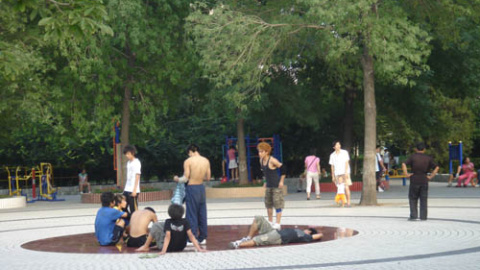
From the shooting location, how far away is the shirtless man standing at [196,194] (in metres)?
14.5

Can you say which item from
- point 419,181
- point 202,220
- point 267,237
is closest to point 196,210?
point 202,220

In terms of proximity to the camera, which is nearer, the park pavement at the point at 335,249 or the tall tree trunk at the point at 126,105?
the park pavement at the point at 335,249

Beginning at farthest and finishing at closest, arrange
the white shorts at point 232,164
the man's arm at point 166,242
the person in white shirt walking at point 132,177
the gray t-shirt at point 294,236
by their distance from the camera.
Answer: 1. the white shorts at point 232,164
2. the person in white shirt walking at point 132,177
3. the gray t-shirt at point 294,236
4. the man's arm at point 166,242

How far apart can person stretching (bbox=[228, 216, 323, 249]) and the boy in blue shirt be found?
6.79ft

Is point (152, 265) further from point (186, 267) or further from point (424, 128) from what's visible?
point (424, 128)

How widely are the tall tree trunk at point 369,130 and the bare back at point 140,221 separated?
35.9 feet

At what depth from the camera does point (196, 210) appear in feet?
47.6

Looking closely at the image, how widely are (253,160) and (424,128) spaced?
28.2ft

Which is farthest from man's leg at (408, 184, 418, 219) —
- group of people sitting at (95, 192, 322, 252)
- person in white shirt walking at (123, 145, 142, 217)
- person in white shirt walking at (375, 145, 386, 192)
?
person in white shirt walking at (375, 145, 386, 192)

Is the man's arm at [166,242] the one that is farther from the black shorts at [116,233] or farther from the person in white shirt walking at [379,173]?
the person in white shirt walking at [379,173]

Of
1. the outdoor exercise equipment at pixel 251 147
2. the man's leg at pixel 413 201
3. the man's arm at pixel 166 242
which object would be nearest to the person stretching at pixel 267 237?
the man's arm at pixel 166 242

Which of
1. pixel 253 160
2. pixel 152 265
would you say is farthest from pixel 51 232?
pixel 253 160

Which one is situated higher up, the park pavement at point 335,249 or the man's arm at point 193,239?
the man's arm at point 193,239

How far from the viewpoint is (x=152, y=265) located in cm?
1170
